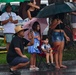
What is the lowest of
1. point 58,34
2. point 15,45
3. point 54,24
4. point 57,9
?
point 15,45

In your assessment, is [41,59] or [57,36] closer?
[57,36]

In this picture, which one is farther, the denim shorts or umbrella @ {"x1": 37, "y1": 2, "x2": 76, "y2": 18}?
the denim shorts

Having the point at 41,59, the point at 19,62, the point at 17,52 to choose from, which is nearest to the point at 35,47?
the point at 41,59

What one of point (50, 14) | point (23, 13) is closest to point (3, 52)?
point (23, 13)

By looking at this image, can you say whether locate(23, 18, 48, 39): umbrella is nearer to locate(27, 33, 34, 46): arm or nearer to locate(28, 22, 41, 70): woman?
locate(28, 22, 41, 70): woman

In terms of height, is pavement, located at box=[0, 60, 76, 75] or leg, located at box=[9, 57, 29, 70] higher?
leg, located at box=[9, 57, 29, 70]

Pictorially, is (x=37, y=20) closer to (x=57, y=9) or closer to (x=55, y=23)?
(x=55, y=23)

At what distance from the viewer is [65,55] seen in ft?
52.3

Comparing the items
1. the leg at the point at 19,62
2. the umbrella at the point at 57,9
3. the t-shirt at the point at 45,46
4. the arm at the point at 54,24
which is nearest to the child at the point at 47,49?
the t-shirt at the point at 45,46

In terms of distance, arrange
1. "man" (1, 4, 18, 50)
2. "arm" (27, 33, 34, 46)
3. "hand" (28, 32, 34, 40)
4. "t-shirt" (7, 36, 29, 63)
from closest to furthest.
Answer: "t-shirt" (7, 36, 29, 63), "arm" (27, 33, 34, 46), "hand" (28, 32, 34, 40), "man" (1, 4, 18, 50)

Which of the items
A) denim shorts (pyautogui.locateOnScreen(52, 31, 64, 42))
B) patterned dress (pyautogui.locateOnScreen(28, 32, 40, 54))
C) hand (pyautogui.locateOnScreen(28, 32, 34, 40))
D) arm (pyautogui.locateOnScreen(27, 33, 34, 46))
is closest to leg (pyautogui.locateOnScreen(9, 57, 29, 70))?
arm (pyautogui.locateOnScreen(27, 33, 34, 46))

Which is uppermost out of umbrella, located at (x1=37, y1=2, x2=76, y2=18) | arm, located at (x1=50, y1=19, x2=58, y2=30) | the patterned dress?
umbrella, located at (x1=37, y1=2, x2=76, y2=18)

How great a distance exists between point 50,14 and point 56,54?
1232 mm

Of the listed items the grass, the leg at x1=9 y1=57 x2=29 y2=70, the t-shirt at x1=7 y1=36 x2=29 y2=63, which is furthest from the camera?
the grass
